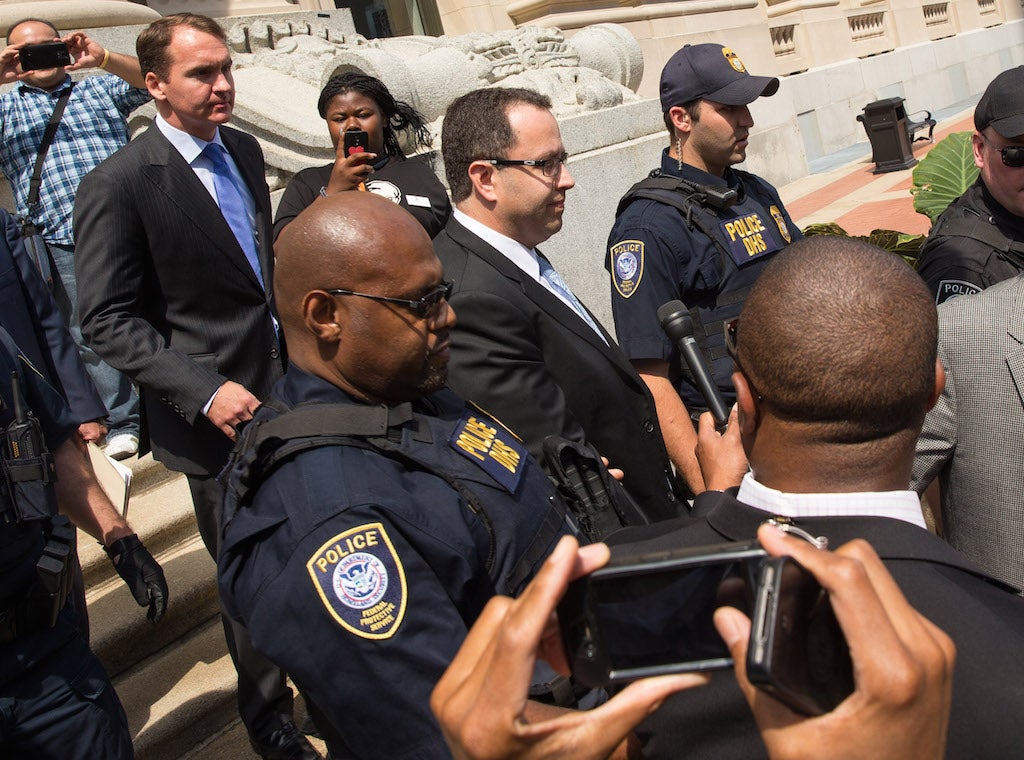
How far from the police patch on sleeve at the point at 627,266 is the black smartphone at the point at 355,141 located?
1478 mm

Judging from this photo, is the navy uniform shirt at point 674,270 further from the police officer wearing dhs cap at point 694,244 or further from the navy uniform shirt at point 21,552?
the navy uniform shirt at point 21,552

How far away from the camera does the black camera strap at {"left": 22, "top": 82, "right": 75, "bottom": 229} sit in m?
4.76

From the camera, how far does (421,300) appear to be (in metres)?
2.04

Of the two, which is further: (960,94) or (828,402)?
(960,94)

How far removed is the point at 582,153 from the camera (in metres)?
6.95

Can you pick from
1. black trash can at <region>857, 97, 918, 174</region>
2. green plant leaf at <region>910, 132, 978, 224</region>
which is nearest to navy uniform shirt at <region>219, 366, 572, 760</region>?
green plant leaf at <region>910, 132, 978, 224</region>

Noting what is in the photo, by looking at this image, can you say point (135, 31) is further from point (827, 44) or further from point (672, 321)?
point (827, 44)

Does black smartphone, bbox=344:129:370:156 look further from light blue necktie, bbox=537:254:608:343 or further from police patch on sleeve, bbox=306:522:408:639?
police patch on sleeve, bbox=306:522:408:639

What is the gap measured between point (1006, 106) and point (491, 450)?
2.18 meters

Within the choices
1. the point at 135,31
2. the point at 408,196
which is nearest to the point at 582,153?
the point at 408,196

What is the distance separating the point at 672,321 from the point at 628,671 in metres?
1.69

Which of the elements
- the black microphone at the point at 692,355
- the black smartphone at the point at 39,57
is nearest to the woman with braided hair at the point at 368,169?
the black smartphone at the point at 39,57

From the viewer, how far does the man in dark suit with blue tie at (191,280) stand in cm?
309

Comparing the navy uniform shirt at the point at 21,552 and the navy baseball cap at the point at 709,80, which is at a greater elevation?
the navy baseball cap at the point at 709,80
